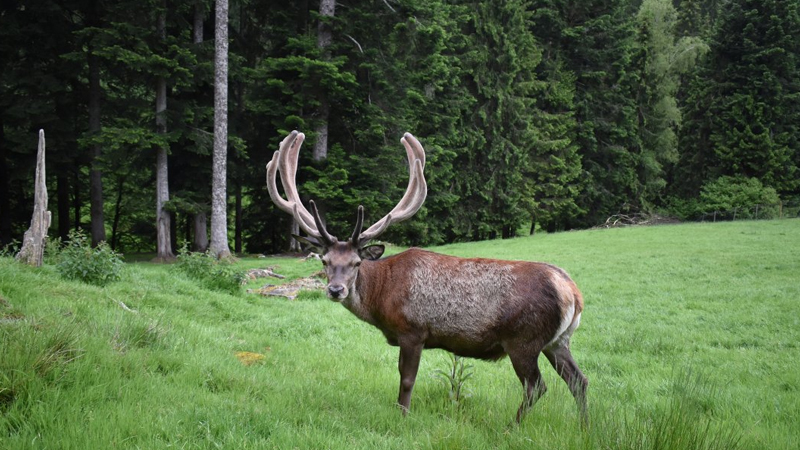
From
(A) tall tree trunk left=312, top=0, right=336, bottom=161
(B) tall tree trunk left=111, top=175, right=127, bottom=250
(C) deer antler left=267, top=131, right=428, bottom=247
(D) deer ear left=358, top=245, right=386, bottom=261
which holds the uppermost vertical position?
(A) tall tree trunk left=312, top=0, right=336, bottom=161

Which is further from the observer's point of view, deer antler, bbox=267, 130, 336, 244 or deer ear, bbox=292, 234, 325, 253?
deer antler, bbox=267, 130, 336, 244

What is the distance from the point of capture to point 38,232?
8203 mm

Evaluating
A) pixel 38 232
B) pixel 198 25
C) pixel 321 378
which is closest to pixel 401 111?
pixel 198 25

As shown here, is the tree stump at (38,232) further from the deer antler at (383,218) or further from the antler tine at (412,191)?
the antler tine at (412,191)

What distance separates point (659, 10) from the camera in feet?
133

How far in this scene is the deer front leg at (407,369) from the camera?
15.0 ft

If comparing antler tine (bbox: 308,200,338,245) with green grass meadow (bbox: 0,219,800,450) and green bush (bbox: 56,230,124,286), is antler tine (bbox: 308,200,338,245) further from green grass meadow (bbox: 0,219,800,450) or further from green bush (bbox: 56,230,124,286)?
green bush (bbox: 56,230,124,286)

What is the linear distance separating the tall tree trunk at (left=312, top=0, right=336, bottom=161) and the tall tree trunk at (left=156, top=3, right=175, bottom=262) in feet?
17.9

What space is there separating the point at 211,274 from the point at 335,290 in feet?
21.6

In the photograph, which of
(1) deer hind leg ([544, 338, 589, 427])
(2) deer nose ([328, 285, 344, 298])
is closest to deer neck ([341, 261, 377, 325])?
(2) deer nose ([328, 285, 344, 298])

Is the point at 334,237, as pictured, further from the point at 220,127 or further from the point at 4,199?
the point at 4,199

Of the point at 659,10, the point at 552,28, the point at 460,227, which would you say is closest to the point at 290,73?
the point at 460,227

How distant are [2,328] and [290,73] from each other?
60.2 ft

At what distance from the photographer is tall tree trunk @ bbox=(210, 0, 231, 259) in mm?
17516
